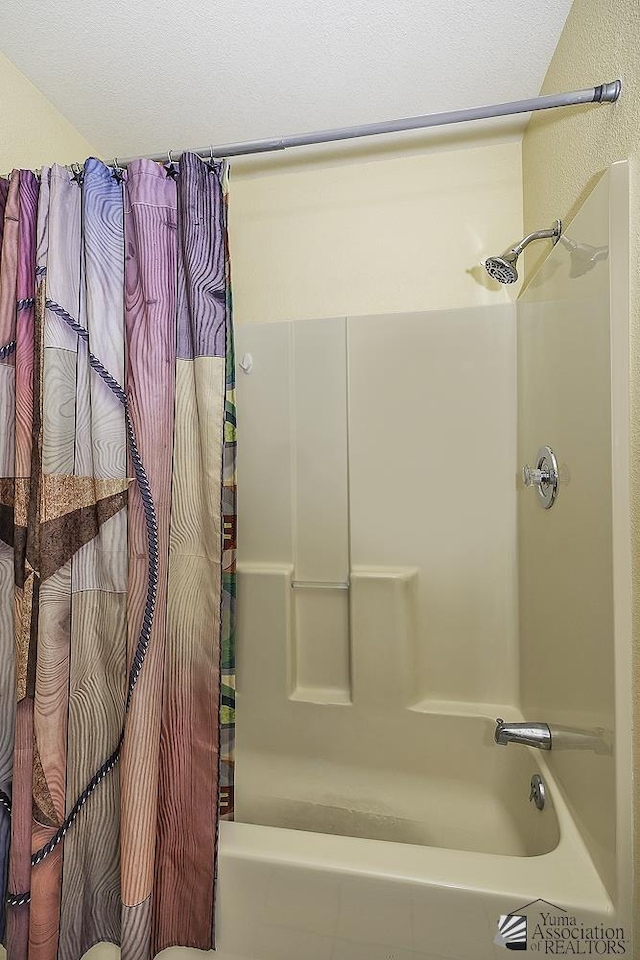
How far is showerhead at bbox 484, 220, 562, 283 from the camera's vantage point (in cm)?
135

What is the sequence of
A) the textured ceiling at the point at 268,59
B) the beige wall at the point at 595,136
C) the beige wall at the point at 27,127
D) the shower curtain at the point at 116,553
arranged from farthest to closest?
the beige wall at the point at 27,127
the textured ceiling at the point at 268,59
the shower curtain at the point at 116,553
the beige wall at the point at 595,136

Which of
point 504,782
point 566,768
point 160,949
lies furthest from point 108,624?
point 504,782

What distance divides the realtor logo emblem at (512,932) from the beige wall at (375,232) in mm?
1630

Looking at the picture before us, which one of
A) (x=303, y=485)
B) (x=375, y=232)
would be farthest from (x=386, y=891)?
(x=375, y=232)

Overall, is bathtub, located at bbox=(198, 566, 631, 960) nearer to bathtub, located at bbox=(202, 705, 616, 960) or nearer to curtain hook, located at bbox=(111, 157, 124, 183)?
bathtub, located at bbox=(202, 705, 616, 960)

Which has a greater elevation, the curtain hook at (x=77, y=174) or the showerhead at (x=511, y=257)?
the curtain hook at (x=77, y=174)

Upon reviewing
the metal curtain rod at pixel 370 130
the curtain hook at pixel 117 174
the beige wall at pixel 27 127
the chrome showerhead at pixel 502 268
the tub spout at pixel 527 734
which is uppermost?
the beige wall at pixel 27 127

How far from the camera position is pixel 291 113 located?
1739 millimetres

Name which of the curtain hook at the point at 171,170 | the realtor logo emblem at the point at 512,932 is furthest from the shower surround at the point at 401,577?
the curtain hook at the point at 171,170

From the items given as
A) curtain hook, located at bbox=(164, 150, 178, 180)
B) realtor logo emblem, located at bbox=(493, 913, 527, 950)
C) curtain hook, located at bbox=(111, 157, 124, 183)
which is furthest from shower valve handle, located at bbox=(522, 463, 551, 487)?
curtain hook, located at bbox=(111, 157, 124, 183)

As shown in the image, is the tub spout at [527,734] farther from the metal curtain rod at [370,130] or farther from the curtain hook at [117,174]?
the curtain hook at [117,174]

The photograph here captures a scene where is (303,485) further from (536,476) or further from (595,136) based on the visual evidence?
(595,136)

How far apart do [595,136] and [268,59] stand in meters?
0.91

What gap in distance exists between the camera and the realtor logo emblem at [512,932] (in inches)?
37.1
